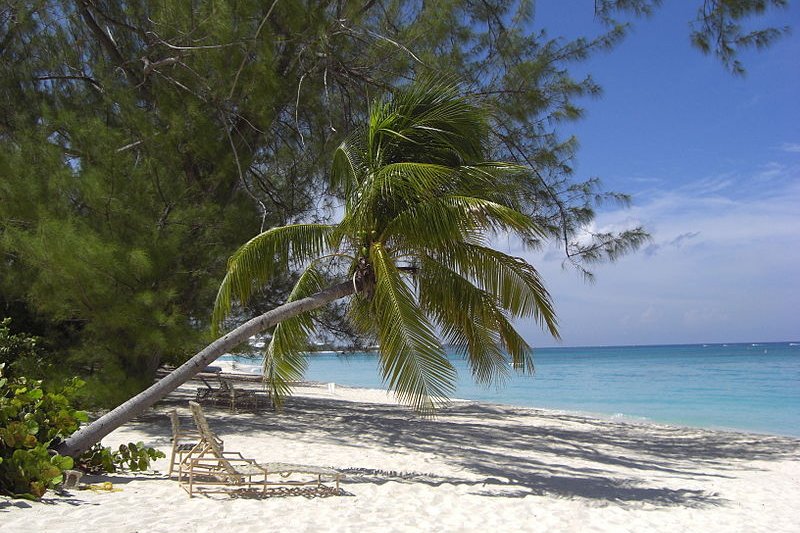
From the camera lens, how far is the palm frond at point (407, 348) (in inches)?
220

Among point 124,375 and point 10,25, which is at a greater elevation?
Result: point 10,25

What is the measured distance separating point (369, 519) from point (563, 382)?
3569cm

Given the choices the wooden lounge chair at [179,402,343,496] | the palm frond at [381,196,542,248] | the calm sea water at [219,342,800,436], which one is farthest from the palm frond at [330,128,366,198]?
the calm sea water at [219,342,800,436]

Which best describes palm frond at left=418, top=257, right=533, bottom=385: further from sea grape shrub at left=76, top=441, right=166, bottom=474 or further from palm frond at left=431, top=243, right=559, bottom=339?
sea grape shrub at left=76, top=441, right=166, bottom=474

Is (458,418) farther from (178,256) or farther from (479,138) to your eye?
(479,138)

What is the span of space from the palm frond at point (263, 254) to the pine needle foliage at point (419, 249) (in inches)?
0.4

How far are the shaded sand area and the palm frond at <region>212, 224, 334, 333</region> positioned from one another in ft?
5.96

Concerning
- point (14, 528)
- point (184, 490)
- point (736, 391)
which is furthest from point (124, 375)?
point (736, 391)

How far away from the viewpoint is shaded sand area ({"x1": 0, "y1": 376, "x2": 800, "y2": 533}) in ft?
16.4

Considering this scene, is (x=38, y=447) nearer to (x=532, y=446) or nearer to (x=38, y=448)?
(x=38, y=448)

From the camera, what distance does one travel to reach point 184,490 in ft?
18.6

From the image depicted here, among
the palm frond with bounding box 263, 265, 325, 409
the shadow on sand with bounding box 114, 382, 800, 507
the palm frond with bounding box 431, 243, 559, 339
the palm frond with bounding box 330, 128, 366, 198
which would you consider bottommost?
the shadow on sand with bounding box 114, 382, 800, 507

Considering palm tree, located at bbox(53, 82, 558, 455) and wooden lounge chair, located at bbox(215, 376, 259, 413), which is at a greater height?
palm tree, located at bbox(53, 82, 558, 455)

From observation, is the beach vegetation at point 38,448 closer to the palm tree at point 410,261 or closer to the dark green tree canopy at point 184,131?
the palm tree at point 410,261
